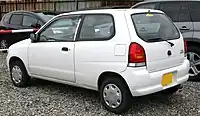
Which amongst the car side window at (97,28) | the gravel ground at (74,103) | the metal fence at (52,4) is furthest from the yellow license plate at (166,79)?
the metal fence at (52,4)

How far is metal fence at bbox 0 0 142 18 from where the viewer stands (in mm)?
16281

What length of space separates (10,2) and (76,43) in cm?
1235

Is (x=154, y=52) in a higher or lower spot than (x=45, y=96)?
higher

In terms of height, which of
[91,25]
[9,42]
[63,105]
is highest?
[91,25]

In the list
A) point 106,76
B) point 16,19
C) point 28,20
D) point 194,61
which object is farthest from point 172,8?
point 16,19

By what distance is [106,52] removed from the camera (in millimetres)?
4465

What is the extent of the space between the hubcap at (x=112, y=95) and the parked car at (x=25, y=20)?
5083 mm

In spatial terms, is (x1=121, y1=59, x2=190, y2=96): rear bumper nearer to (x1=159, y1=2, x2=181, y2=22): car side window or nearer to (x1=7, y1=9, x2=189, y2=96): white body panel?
(x1=7, y1=9, x2=189, y2=96): white body panel

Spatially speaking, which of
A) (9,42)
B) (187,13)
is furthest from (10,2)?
(187,13)

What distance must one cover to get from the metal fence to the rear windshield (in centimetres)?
1249

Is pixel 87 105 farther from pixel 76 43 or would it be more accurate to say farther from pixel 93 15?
pixel 93 15

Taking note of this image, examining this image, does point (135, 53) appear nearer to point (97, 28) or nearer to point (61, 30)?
point (97, 28)

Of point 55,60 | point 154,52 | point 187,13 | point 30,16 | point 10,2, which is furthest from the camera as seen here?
point 10,2

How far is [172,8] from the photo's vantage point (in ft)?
21.9
